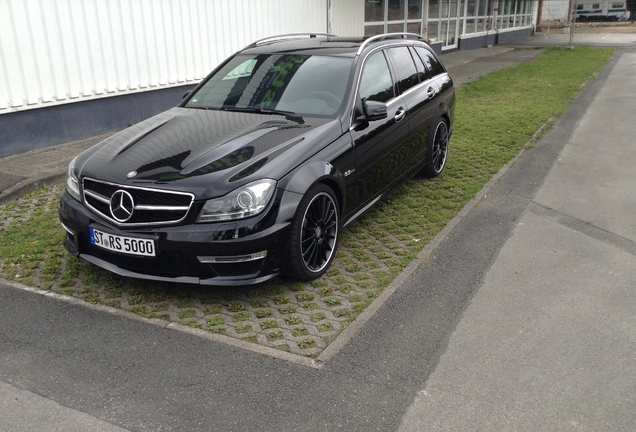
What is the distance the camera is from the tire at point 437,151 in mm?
6905

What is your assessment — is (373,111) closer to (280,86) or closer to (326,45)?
(280,86)

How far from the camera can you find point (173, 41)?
404 inches

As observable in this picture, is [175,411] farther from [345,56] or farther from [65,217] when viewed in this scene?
[345,56]

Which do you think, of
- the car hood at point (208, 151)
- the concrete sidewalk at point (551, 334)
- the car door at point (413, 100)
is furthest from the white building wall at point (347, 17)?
the car hood at point (208, 151)

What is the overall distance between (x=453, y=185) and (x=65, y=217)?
14.3ft

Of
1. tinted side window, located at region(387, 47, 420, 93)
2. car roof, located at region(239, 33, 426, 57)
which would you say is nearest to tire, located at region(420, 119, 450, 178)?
tinted side window, located at region(387, 47, 420, 93)

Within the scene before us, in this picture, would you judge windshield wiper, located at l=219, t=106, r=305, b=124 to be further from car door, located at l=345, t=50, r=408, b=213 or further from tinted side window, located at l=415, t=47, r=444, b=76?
tinted side window, located at l=415, t=47, r=444, b=76

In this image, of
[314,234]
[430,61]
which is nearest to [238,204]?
[314,234]

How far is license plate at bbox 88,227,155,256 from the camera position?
12.9 feet

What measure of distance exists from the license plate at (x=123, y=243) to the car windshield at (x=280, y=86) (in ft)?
5.77

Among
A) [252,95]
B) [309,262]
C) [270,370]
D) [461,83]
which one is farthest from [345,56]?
[461,83]

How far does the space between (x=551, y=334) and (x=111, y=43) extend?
7.90m

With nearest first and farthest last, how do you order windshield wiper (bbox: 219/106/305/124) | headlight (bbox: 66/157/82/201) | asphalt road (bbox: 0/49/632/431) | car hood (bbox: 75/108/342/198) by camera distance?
asphalt road (bbox: 0/49/632/431) < car hood (bbox: 75/108/342/198) < headlight (bbox: 66/157/82/201) < windshield wiper (bbox: 219/106/305/124)

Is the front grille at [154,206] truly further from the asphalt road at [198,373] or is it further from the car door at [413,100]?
the car door at [413,100]
